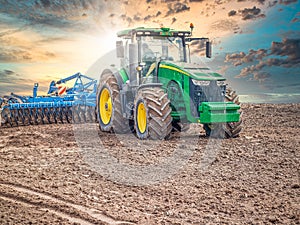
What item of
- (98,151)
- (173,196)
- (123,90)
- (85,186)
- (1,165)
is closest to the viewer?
(173,196)

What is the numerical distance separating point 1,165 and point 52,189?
2344mm

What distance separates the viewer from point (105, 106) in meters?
12.9

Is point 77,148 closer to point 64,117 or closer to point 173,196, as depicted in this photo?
point 173,196

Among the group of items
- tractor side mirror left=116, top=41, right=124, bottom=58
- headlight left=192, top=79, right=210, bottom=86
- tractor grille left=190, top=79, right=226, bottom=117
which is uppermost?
tractor side mirror left=116, top=41, right=124, bottom=58

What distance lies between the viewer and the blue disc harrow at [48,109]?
16312 millimetres

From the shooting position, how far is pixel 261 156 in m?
8.67

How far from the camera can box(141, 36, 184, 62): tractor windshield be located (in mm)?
11250

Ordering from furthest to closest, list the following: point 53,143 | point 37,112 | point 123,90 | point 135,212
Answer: point 37,112 < point 123,90 < point 53,143 < point 135,212

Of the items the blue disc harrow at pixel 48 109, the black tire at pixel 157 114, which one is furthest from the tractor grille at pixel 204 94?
the blue disc harrow at pixel 48 109

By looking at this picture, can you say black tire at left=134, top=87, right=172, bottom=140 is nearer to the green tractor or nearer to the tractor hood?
the green tractor

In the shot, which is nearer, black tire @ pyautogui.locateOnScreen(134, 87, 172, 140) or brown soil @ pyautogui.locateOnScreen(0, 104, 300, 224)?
brown soil @ pyautogui.locateOnScreen(0, 104, 300, 224)

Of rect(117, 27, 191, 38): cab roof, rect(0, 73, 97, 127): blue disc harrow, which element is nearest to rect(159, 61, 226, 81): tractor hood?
rect(117, 27, 191, 38): cab roof

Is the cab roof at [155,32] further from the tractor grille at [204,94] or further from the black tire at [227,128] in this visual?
the black tire at [227,128]

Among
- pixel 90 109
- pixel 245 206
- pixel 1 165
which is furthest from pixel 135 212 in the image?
pixel 90 109
